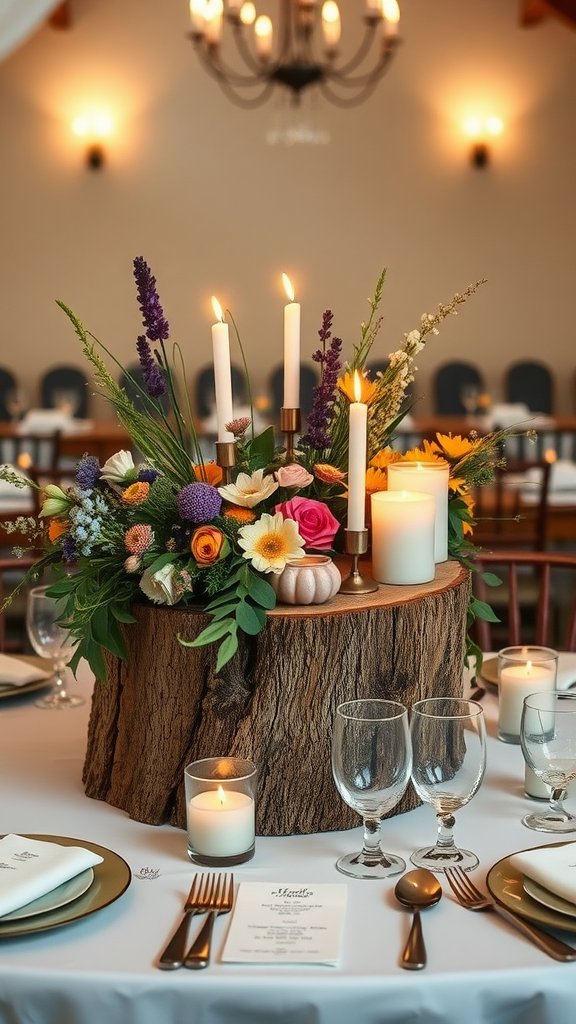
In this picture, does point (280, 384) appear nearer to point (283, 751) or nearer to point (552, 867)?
point (283, 751)

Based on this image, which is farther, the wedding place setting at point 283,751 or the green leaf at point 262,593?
the green leaf at point 262,593

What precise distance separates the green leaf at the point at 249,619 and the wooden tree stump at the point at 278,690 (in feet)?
0.07

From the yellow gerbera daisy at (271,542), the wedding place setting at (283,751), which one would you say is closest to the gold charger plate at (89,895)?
the wedding place setting at (283,751)

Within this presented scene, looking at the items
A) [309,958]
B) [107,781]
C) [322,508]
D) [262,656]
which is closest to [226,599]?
[262,656]

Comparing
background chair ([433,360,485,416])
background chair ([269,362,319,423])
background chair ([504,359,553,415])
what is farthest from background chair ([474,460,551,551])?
background chair ([504,359,553,415])

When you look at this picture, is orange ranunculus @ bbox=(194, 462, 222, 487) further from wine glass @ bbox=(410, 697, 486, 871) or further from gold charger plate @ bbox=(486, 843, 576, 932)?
gold charger plate @ bbox=(486, 843, 576, 932)

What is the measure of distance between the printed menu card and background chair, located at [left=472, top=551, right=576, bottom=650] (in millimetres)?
563

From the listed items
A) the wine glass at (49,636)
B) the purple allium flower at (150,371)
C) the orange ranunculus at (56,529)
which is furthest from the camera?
the wine glass at (49,636)

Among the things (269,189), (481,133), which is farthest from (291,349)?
(481,133)

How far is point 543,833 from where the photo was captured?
132 cm

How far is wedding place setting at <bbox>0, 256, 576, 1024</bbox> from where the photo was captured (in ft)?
3.35

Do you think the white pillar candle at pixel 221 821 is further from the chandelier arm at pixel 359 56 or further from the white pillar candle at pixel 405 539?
the chandelier arm at pixel 359 56

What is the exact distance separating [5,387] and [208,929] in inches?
263

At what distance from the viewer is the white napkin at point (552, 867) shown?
1102 millimetres
